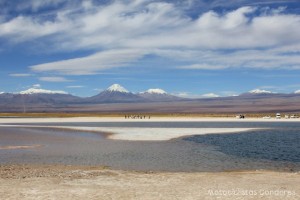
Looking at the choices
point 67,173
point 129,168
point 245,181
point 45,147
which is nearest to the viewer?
point 245,181

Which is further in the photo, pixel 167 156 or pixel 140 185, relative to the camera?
pixel 167 156

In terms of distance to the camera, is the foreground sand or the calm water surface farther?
the calm water surface

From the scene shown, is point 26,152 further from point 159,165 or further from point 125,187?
point 125,187

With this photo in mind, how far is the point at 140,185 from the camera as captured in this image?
2184cm

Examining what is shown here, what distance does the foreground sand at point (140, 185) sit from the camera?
19.2m

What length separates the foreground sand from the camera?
19.2 meters

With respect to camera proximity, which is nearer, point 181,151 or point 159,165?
point 159,165

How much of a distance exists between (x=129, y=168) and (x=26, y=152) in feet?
49.3

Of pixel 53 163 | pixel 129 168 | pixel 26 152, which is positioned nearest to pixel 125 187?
pixel 129 168

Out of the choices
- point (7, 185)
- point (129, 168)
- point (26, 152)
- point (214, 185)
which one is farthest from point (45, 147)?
point (214, 185)

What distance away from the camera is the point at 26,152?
40.1m

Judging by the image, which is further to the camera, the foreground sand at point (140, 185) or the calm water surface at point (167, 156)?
the calm water surface at point (167, 156)

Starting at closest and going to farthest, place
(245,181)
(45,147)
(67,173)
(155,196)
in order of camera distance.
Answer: (155,196) → (245,181) → (67,173) → (45,147)

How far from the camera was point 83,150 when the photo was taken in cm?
4162
